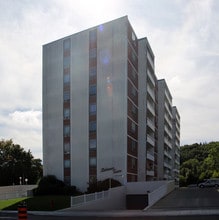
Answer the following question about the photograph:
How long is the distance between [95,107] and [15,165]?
33.9 m

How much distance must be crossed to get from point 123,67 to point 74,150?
1442 centimetres

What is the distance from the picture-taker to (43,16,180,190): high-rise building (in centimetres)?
5381

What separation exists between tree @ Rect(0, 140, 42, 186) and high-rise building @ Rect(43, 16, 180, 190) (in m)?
22.6

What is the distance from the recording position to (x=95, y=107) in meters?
55.8

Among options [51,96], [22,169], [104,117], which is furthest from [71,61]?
[22,169]

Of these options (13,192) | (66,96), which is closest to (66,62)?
(66,96)

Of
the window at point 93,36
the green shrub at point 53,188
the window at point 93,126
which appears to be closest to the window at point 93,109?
the window at point 93,126

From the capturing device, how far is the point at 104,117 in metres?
54.8

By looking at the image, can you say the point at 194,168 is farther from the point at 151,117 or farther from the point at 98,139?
→ the point at 98,139

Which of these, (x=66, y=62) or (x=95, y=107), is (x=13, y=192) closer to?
(x=95, y=107)

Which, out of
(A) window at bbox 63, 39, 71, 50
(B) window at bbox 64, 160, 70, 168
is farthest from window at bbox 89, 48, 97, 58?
(B) window at bbox 64, 160, 70, 168

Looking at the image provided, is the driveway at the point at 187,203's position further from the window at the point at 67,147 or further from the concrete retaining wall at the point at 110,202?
the window at the point at 67,147

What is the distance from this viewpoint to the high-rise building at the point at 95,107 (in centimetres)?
5381

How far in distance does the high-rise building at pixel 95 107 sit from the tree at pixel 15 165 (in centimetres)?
2256
